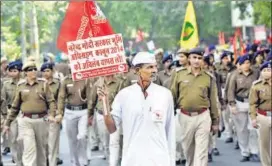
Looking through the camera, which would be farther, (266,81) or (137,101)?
(266,81)

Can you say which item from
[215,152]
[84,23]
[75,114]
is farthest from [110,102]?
[84,23]

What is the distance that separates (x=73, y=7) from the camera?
962cm

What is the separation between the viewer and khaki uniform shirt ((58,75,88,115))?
51.1ft

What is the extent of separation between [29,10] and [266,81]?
14.4 metres

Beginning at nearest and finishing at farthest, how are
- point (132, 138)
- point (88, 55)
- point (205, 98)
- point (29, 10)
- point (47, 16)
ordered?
point (132, 138) → point (88, 55) → point (205, 98) → point (29, 10) → point (47, 16)

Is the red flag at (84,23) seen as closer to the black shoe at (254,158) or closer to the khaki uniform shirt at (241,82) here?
the khaki uniform shirt at (241,82)

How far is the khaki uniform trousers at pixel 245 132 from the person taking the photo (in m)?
17.0

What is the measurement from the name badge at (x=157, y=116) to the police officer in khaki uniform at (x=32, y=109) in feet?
20.0

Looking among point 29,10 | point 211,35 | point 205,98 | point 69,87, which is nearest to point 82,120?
point 69,87

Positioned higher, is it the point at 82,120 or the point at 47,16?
the point at 47,16

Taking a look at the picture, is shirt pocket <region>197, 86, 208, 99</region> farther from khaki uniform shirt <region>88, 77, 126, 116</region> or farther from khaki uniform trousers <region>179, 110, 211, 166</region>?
khaki uniform shirt <region>88, 77, 126, 116</region>

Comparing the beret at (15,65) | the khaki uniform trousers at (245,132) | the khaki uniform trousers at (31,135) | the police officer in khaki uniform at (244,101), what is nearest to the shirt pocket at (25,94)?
the khaki uniform trousers at (31,135)

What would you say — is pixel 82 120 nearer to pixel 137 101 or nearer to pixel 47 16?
pixel 137 101

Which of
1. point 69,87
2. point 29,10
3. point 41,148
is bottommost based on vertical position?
point 41,148
